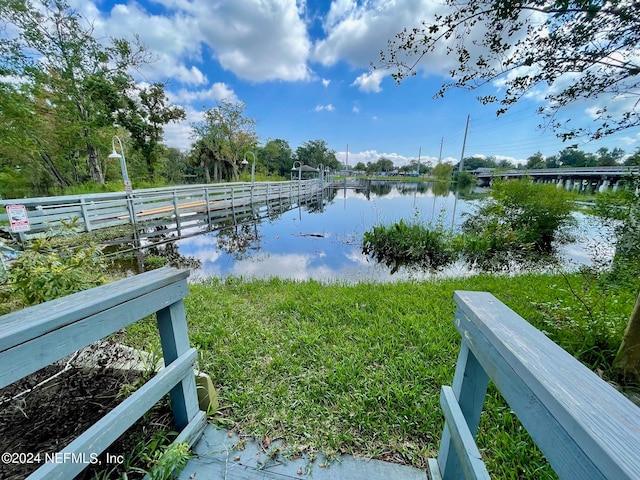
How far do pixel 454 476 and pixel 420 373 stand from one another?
92cm

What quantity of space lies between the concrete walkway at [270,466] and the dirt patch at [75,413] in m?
0.20

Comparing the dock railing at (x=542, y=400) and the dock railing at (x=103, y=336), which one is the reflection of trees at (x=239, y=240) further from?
the dock railing at (x=542, y=400)

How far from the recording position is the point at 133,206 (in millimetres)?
7184

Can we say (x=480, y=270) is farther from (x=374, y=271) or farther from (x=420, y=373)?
(x=420, y=373)

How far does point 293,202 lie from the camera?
52.7 feet

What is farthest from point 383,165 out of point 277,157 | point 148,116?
point 148,116

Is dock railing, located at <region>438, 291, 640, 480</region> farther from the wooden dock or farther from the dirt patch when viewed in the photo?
the wooden dock

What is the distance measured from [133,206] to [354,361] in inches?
303

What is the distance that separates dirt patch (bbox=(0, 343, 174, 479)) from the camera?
1.13m

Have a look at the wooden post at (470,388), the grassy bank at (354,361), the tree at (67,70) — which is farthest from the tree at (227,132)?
the wooden post at (470,388)

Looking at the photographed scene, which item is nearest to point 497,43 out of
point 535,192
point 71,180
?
point 535,192

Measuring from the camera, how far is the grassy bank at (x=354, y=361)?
4.71ft

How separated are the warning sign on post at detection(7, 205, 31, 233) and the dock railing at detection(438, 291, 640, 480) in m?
6.01

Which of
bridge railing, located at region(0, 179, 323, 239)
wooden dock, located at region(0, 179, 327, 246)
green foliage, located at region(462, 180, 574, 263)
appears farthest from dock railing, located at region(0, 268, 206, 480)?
green foliage, located at region(462, 180, 574, 263)
